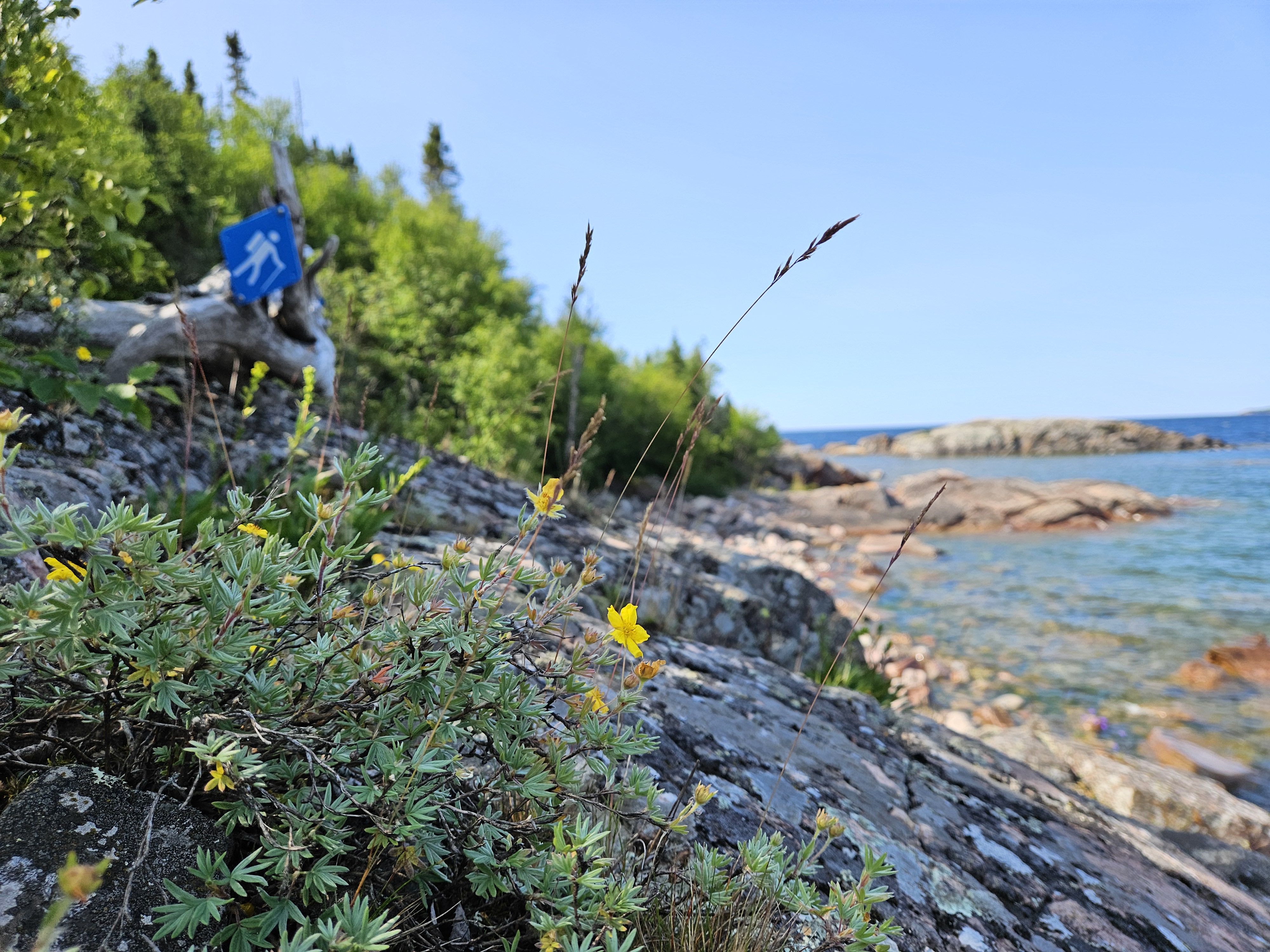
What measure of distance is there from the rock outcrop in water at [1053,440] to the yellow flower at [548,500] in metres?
77.4

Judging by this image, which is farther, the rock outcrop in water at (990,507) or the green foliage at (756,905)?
the rock outcrop in water at (990,507)

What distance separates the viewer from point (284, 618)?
46.6 inches

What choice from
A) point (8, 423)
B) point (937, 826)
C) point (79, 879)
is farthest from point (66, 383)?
point (937, 826)

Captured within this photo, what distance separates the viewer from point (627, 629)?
126cm

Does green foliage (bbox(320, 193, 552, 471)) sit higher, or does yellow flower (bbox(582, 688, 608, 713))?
green foliage (bbox(320, 193, 552, 471))

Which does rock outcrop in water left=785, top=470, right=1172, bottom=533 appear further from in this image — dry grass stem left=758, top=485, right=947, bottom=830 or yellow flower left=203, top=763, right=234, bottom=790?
yellow flower left=203, top=763, right=234, bottom=790

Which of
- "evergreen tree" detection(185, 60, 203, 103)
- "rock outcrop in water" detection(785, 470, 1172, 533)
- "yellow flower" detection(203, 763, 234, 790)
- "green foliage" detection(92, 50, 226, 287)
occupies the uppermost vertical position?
"evergreen tree" detection(185, 60, 203, 103)

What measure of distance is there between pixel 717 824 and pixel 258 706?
121 cm

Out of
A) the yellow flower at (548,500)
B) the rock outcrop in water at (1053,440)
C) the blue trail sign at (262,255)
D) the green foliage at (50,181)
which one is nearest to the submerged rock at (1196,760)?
the yellow flower at (548,500)

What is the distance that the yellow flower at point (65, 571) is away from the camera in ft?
3.28

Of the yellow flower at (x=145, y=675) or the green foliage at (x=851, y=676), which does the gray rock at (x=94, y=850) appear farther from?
the green foliage at (x=851, y=676)

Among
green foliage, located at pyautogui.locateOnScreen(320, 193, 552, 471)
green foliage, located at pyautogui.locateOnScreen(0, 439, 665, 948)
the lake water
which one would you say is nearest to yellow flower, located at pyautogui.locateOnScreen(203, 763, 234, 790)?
green foliage, located at pyautogui.locateOnScreen(0, 439, 665, 948)

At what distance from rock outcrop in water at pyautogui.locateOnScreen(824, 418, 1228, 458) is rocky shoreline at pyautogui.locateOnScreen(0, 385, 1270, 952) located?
7178cm

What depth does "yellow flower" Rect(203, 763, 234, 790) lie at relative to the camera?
0.86m
